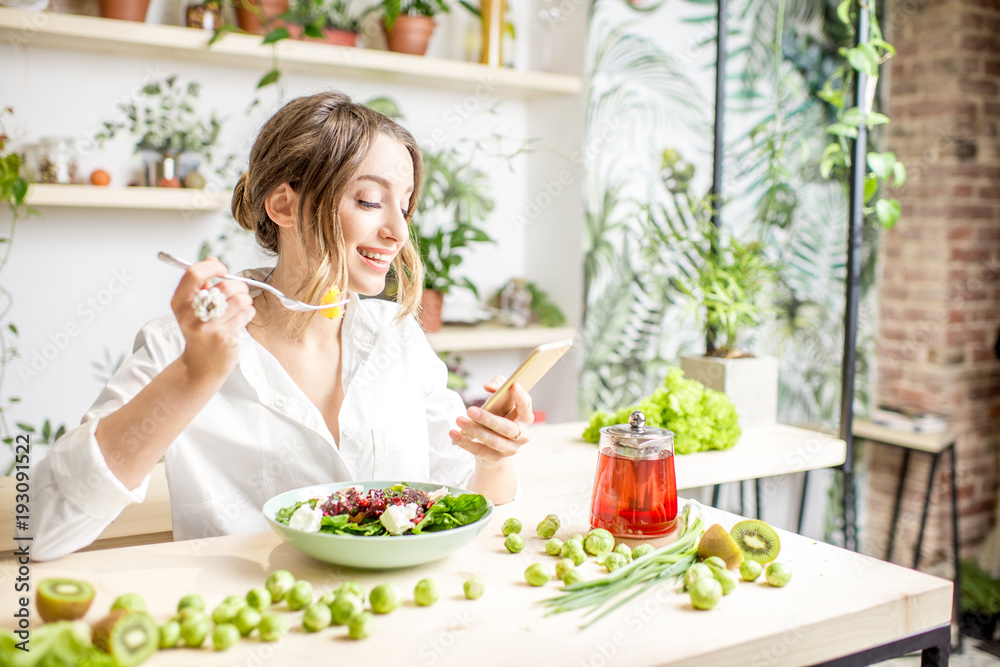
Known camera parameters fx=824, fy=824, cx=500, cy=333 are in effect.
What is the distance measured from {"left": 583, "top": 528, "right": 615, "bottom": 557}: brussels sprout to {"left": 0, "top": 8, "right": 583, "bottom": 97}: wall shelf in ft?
6.69

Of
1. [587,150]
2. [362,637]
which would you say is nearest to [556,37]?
[587,150]

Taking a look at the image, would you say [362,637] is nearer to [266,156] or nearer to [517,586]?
[517,586]

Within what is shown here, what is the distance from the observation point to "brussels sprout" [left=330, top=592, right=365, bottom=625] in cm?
88

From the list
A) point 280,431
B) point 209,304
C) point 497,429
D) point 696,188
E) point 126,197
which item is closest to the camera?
point 209,304

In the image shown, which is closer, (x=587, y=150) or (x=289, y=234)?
(x=289, y=234)

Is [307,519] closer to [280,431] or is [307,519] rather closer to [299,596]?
[299,596]

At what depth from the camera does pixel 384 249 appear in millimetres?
1469

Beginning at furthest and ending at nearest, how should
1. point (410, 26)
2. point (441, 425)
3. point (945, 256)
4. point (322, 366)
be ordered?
point (945, 256)
point (410, 26)
point (441, 425)
point (322, 366)

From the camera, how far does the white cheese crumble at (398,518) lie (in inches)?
40.7

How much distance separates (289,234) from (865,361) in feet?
9.44

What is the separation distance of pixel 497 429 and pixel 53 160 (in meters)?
1.90

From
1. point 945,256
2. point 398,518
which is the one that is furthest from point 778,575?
point 945,256

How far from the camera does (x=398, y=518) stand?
104 cm

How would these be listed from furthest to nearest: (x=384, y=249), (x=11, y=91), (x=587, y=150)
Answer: (x=587, y=150) < (x=11, y=91) < (x=384, y=249)
